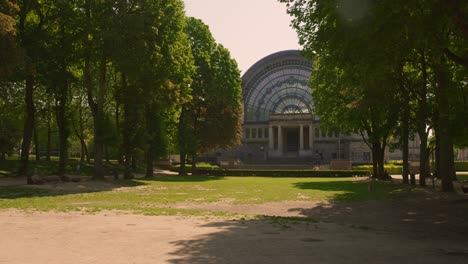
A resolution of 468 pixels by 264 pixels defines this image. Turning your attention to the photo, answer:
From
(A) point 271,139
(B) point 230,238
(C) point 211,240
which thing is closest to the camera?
(C) point 211,240

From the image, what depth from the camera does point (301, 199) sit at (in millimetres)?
24688

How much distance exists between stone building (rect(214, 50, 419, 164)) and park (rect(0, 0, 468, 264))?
2767 cm

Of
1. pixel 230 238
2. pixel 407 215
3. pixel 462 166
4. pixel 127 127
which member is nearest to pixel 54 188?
pixel 127 127

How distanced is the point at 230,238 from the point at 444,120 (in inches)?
718

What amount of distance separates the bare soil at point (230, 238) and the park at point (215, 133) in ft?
0.19

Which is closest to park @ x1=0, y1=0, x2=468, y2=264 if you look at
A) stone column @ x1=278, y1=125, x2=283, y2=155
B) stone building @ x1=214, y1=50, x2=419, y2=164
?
stone building @ x1=214, y1=50, x2=419, y2=164

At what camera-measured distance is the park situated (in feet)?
35.7

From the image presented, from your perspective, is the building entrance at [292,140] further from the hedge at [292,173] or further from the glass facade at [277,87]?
the hedge at [292,173]

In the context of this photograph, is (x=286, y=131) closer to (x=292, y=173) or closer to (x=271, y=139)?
(x=271, y=139)

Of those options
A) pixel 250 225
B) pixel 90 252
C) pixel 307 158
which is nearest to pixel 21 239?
pixel 90 252

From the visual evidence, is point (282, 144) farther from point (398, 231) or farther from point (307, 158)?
point (398, 231)

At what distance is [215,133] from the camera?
5703cm

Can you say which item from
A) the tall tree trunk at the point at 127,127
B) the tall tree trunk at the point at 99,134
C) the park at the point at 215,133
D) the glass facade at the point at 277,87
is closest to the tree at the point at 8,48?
the park at the point at 215,133

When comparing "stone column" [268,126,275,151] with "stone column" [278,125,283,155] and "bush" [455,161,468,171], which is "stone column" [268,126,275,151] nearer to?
"stone column" [278,125,283,155]
